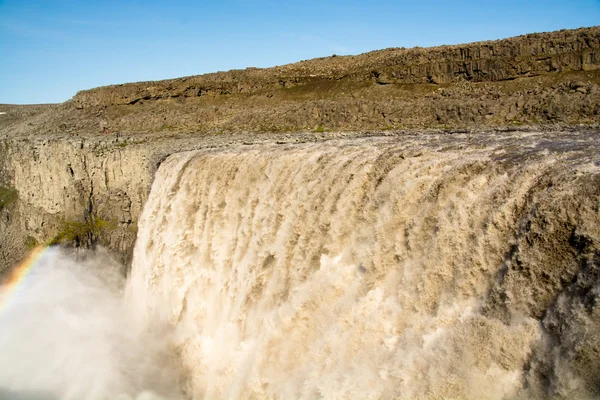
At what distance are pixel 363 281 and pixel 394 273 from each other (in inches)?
23.1

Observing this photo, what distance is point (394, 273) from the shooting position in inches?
278

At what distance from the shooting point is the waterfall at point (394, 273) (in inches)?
204

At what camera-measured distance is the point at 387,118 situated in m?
24.0

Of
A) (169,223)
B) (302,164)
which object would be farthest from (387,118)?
(302,164)

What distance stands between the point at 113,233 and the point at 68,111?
79.6ft

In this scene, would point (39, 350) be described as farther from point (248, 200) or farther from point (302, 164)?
point (302, 164)

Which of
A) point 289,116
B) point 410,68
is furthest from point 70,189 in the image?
point 410,68

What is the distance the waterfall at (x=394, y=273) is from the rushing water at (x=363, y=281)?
2 centimetres

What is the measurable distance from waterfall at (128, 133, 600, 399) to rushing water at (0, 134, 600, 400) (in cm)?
2

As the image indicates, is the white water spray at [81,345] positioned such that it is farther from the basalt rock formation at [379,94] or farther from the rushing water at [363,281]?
the basalt rock formation at [379,94]

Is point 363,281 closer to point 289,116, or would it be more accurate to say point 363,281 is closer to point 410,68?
point 289,116

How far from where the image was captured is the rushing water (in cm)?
514

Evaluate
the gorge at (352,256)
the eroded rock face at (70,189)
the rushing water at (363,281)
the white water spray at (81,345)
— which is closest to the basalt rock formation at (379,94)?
the gorge at (352,256)

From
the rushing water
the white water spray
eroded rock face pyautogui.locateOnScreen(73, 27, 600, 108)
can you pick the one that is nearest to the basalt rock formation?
eroded rock face pyautogui.locateOnScreen(73, 27, 600, 108)
